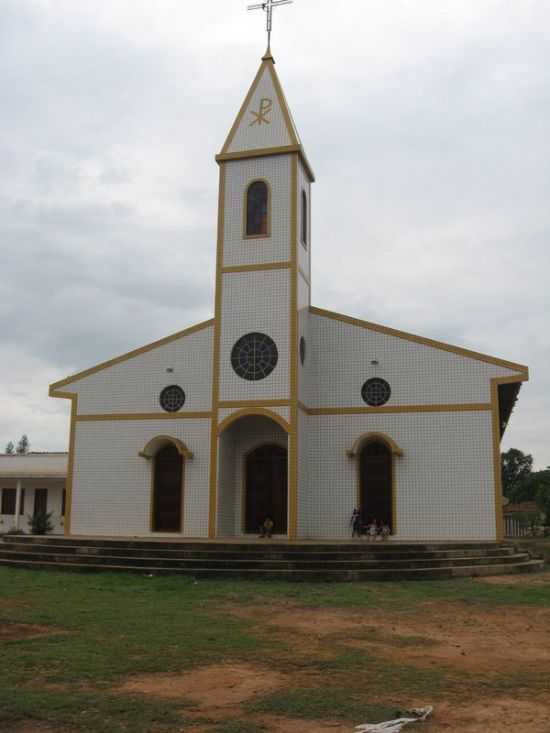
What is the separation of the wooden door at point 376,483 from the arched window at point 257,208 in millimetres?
7005

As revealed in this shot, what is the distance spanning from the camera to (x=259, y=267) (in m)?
22.1

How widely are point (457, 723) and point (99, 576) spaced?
A: 435 inches

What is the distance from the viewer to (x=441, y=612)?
11.9 meters

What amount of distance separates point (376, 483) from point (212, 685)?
47.2ft

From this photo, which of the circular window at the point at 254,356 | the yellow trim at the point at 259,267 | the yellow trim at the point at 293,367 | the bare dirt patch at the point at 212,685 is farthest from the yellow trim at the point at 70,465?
the bare dirt patch at the point at 212,685

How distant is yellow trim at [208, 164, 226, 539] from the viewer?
68.6 feet


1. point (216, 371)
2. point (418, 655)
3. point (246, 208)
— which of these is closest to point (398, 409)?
point (216, 371)

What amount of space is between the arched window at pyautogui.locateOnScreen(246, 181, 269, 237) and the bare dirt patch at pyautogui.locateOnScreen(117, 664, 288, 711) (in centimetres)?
1614

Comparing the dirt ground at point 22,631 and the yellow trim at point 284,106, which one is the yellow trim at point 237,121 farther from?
the dirt ground at point 22,631

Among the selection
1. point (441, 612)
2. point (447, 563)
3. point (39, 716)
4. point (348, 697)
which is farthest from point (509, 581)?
point (39, 716)

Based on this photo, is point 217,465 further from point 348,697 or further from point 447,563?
point 348,697

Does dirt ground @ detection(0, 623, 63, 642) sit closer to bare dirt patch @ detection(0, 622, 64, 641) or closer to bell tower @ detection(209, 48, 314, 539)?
bare dirt patch @ detection(0, 622, 64, 641)


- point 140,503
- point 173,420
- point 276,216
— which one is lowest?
point 140,503

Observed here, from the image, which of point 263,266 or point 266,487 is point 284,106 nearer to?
point 263,266
